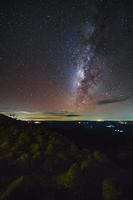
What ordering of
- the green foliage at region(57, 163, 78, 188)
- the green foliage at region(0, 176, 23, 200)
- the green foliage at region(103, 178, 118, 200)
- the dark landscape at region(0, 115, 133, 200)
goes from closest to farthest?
the green foliage at region(0, 176, 23, 200) < the green foliage at region(103, 178, 118, 200) < the dark landscape at region(0, 115, 133, 200) < the green foliage at region(57, 163, 78, 188)

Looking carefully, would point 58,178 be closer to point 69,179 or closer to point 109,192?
point 69,179

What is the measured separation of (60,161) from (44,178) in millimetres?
3117

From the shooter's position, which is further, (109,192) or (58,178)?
(58,178)

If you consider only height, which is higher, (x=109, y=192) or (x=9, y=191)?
(x=109, y=192)

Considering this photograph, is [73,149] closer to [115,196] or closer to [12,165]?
[12,165]

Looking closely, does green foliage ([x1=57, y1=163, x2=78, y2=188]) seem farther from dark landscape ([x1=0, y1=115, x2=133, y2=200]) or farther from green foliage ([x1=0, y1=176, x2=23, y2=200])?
green foliage ([x1=0, y1=176, x2=23, y2=200])

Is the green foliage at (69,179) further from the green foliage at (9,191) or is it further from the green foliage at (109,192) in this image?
the green foliage at (9,191)

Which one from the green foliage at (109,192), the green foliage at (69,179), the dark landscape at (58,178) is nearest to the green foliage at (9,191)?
the dark landscape at (58,178)

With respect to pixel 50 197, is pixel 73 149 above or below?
above

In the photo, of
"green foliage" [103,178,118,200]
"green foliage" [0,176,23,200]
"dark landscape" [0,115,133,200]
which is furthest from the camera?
"dark landscape" [0,115,133,200]

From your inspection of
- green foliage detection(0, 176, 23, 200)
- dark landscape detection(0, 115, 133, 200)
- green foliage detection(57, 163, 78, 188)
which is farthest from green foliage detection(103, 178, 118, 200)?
green foliage detection(0, 176, 23, 200)

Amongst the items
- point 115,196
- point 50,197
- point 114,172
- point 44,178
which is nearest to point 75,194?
point 50,197

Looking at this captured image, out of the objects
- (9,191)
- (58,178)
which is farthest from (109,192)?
(9,191)

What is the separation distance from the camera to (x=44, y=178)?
12023mm
